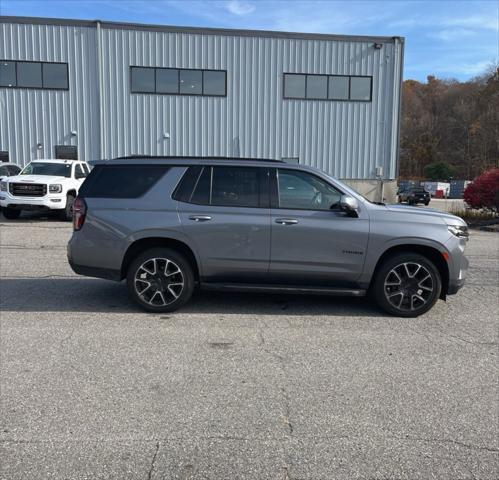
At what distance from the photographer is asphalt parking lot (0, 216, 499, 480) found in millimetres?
2877

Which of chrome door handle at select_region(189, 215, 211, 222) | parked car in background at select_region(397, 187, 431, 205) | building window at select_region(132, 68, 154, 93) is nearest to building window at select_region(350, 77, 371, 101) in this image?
building window at select_region(132, 68, 154, 93)

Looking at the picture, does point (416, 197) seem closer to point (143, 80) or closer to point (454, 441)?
point (143, 80)

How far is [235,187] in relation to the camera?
19.1 feet

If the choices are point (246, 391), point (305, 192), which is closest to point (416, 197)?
point (305, 192)

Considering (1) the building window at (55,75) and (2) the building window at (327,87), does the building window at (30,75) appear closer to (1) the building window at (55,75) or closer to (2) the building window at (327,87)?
(1) the building window at (55,75)

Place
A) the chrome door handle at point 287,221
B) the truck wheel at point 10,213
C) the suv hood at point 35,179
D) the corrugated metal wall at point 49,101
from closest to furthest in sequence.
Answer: the chrome door handle at point 287,221
the suv hood at point 35,179
the truck wheel at point 10,213
the corrugated metal wall at point 49,101

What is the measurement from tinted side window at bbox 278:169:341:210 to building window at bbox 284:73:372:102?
20.1 meters

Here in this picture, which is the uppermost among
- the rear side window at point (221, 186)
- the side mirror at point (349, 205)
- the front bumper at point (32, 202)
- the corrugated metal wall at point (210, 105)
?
the corrugated metal wall at point (210, 105)

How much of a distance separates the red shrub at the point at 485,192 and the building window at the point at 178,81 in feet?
41.0

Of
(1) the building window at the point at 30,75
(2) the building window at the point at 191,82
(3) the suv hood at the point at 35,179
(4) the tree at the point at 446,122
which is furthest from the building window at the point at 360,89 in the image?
(4) the tree at the point at 446,122

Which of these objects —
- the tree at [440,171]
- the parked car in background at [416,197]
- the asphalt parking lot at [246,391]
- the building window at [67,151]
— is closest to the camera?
the asphalt parking lot at [246,391]

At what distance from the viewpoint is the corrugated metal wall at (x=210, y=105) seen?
23.6 meters

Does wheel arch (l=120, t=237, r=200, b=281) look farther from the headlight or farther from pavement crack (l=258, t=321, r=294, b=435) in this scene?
the headlight

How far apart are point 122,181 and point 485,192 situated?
1586 cm
